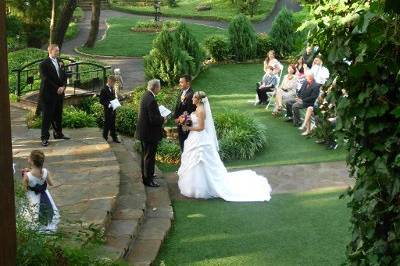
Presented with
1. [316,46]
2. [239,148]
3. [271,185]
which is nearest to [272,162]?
[239,148]

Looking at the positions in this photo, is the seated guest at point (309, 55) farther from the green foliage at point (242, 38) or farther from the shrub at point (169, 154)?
the green foliage at point (242, 38)

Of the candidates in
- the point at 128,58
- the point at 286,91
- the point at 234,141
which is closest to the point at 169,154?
the point at 234,141

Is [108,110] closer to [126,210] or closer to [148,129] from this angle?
[148,129]

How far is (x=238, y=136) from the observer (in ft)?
40.5

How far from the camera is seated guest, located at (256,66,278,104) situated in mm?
16172

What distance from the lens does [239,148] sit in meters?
12.2

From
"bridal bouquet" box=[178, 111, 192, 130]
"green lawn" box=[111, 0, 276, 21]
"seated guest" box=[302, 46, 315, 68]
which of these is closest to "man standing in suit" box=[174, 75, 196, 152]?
"bridal bouquet" box=[178, 111, 192, 130]

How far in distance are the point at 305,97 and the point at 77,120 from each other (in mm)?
4773

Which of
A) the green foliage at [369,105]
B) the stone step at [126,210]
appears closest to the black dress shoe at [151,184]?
the stone step at [126,210]

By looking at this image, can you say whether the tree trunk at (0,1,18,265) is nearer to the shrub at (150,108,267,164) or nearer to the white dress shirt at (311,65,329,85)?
the shrub at (150,108,267,164)

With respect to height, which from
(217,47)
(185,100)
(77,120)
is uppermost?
(185,100)

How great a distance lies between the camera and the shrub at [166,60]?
58.1ft

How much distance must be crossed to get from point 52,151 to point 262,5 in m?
35.3

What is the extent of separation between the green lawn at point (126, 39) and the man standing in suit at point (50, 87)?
16.4 meters
